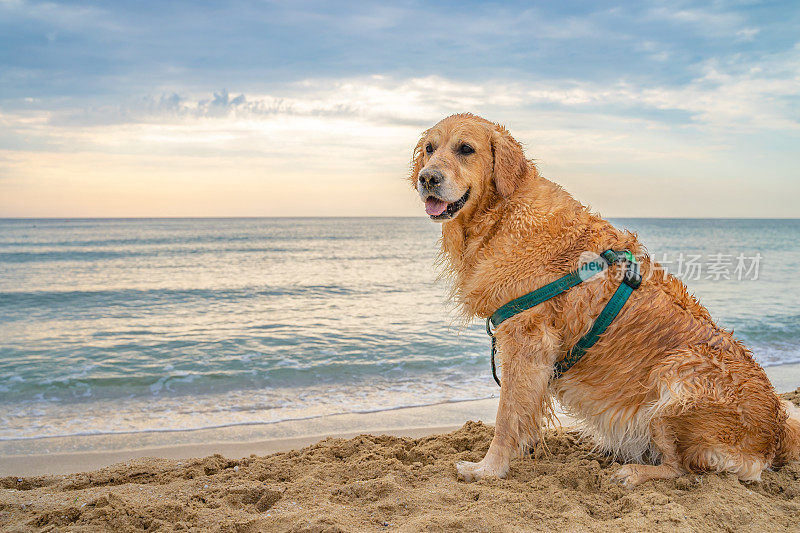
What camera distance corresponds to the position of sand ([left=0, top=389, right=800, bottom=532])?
2576 millimetres

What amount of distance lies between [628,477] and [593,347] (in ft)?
2.51

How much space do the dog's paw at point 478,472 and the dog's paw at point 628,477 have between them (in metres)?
A: 0.64

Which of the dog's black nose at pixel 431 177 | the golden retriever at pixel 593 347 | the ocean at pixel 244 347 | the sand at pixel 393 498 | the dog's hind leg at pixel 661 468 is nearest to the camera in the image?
the sand at pixel 393 498

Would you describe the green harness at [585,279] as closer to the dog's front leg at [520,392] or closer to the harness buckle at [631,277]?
the harness buckle at [631,277]

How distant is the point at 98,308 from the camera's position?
1264cm

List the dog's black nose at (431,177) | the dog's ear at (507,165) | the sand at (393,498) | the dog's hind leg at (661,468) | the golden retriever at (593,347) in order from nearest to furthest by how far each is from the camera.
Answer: the sand at (393,498), the golden retriever at (593,347), the dog's hind leg at (661,468), the dog's black nose at (431,177), the dog's ear at (507,165)

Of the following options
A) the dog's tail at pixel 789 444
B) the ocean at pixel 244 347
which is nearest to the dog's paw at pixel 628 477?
the dog's tail at pixel 789 444

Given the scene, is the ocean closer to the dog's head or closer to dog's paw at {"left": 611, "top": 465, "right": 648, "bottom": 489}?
the dog's head

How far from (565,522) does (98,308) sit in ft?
42.4

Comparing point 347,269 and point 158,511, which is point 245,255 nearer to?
point 347,269

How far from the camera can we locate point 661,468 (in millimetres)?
2961

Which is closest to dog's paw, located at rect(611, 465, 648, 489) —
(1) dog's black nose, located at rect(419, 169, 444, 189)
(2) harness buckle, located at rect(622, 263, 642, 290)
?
(2) harness buckle, located at rect(622, 263, 642, 290)

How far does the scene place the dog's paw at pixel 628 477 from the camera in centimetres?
292

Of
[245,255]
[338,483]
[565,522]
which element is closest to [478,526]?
[565,522]
